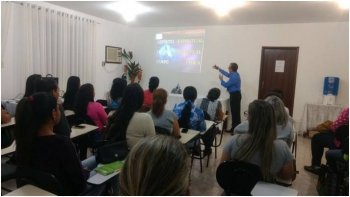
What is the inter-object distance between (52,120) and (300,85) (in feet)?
17.0

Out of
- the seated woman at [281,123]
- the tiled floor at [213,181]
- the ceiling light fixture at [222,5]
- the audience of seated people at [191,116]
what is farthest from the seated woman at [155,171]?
the ceiling light fixture at [222,5]

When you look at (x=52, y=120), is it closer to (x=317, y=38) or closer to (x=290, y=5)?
(x=290, y=5)

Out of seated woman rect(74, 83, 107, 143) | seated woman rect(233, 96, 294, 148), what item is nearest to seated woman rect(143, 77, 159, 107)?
seated woman rect(74, 83, 107, 143)

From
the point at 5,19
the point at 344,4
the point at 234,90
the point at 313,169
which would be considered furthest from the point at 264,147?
the point at 5,19

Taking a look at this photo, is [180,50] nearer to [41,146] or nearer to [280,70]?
[280,70]

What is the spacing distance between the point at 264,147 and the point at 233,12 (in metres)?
3.47

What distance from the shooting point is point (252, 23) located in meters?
5.63

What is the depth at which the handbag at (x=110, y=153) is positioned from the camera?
1.89 metres

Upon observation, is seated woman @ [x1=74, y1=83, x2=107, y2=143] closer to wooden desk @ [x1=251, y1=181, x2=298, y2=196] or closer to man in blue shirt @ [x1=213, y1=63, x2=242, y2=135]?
wooden desk @ [x1=251, y1=181, x2=298, y2=196]

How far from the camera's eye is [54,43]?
4.87 m

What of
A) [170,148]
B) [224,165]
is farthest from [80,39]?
[170,148]

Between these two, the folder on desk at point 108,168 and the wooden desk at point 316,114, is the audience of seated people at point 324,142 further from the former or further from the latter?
the folder on desk at point 108,168

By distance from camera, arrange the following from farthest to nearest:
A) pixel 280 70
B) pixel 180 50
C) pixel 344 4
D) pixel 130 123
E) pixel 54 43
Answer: pixel 180 50 < pixel 280 70 < pixel 54 43 < pixel 344 4 < pixel 130 123

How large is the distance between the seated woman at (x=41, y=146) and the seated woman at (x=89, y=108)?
1.42 metres
